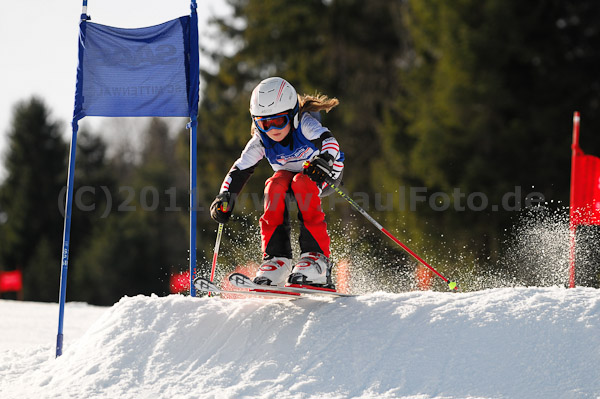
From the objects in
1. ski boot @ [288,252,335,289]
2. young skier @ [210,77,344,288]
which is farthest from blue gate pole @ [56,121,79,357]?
ski boot @ [288,252,335,289]

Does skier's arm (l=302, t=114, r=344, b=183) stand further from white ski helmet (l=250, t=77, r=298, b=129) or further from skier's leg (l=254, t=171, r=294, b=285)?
skier's leg (l=254, t=171, r=294, b=285)

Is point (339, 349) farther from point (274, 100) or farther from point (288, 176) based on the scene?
point (274, 100)

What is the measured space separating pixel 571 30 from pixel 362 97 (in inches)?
260

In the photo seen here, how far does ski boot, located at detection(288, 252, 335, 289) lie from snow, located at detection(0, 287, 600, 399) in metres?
0.17

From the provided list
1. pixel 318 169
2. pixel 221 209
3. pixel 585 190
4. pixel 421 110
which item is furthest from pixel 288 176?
pixel 421 110

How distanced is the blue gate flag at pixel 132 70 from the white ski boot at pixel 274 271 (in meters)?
1.55

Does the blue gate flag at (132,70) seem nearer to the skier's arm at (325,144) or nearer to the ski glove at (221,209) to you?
the ski glove at (221,209)

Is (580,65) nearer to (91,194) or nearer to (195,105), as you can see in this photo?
(195,105)

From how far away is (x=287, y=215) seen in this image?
5707 mm

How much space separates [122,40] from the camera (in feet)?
20.2

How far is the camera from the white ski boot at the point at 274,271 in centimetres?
538

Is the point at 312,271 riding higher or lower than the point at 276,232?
lower

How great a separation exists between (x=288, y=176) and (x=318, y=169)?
461 mm

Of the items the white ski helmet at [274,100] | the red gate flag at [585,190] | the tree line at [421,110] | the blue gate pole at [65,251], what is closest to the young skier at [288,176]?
the white ski helmet at [274,100]
